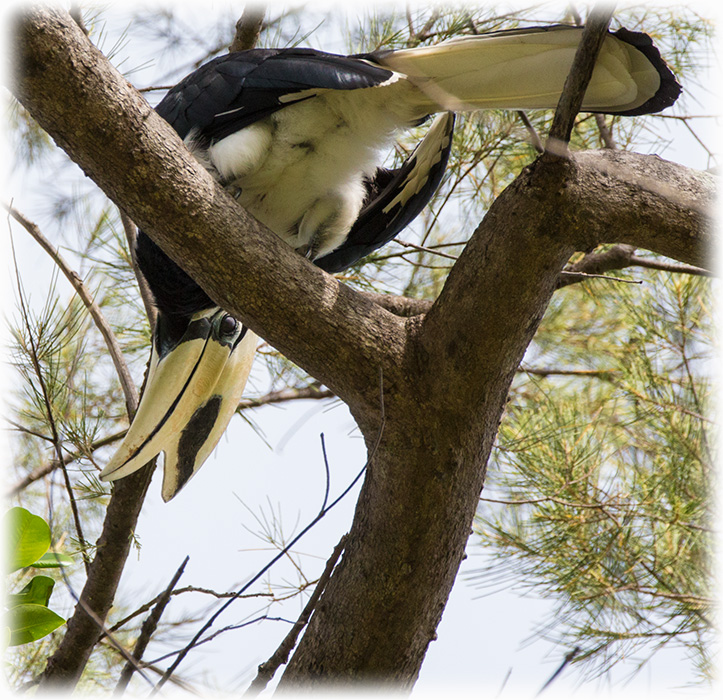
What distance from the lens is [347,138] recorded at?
1526 millimetres

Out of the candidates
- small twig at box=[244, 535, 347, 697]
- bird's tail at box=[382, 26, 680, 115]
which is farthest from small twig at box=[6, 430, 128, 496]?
bird's tail at box=[382, 26, 680, 115]

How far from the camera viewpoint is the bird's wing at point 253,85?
1356 millimetres

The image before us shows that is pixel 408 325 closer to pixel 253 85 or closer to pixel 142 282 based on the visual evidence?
pixel 253 85

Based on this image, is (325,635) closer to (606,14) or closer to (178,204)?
(178,204)

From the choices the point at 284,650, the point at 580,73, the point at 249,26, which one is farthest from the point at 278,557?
the point at 249,26

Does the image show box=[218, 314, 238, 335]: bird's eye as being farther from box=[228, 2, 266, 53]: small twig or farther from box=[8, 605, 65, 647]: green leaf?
box=[8, 605, 65, 647]: green leaf

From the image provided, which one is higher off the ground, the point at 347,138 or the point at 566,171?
the point at 347,138

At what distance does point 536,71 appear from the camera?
127 cm

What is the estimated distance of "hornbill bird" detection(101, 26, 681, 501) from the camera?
1.27 meters

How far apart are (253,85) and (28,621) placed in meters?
0.95

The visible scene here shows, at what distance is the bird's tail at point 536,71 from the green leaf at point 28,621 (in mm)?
1010

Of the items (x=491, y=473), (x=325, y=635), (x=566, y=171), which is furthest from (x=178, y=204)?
(x=491, y=473)

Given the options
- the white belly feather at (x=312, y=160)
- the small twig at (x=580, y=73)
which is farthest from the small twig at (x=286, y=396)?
the small twig at (x=580, y=73)

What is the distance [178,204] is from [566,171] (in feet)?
1.79
